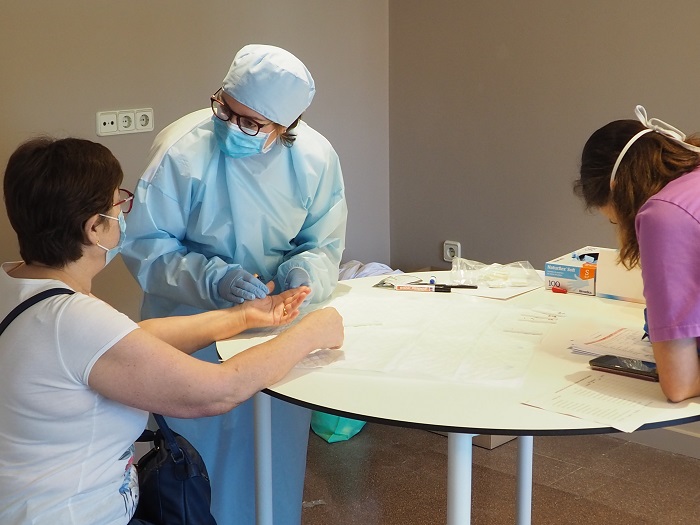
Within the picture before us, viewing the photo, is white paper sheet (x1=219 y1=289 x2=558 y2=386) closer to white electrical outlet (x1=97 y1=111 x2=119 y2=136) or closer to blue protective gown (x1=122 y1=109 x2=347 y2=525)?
blue protective gown (x1=122 y1=109 x2=347 y2=525)

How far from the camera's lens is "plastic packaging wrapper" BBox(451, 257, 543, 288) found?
2334 mm

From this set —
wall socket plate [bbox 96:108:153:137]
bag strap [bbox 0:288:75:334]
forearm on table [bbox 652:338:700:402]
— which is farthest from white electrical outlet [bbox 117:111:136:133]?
forearm on table [bbox 652:338:700:402]

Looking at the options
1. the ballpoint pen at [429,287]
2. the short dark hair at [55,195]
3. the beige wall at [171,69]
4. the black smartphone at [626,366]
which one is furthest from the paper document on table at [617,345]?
the beige wall at [171,69]

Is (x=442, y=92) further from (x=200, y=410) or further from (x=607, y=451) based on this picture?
(x=200, y=410)

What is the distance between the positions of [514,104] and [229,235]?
1836mm

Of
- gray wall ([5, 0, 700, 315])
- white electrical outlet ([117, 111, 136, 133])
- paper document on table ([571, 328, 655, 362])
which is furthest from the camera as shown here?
white electrical outlet ([117, 111, 136, 133])

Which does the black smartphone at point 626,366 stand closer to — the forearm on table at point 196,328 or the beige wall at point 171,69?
the forearm on table at point 196,328

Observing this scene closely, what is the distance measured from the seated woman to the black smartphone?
2.07 ft

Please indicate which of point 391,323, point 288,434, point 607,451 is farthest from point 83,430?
point 607,451

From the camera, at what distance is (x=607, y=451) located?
10.3 ft

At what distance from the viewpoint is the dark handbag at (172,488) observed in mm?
1622

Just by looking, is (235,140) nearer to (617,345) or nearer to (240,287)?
(240,287)

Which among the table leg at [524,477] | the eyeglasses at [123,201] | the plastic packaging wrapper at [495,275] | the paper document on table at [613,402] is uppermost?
the eyeglasses at [123,201]

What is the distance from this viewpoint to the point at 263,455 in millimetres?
1979
